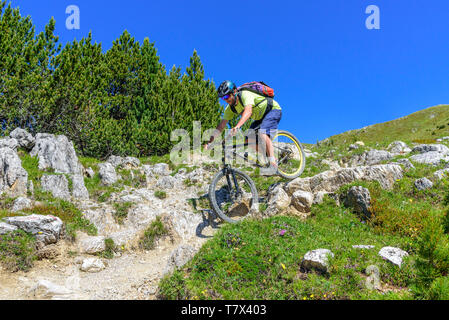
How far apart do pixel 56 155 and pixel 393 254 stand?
1521 centimetres

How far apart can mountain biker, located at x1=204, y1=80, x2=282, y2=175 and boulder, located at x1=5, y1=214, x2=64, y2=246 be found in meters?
5.44

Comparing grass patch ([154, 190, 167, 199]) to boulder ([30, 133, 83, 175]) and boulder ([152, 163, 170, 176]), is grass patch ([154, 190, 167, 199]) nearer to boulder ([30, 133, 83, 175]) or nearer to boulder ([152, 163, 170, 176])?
boulder ([152, 163, 170, 176])

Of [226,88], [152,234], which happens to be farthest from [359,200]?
[152,234]

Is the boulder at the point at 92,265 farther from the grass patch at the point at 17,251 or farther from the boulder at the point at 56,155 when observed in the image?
the boulder at the point at 56,155

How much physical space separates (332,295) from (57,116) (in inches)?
837

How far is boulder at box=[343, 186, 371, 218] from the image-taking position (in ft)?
27.9

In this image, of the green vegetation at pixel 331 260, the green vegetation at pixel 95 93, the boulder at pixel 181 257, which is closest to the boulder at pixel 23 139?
the green vegetation at pixel 95 93

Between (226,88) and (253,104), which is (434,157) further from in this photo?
(226,88)

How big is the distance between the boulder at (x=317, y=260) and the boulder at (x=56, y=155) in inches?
507

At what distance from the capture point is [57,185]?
12.3m

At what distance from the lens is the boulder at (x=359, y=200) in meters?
8.49

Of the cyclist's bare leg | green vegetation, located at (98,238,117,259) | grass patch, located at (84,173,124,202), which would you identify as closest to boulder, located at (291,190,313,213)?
the cyclist's bare leg
